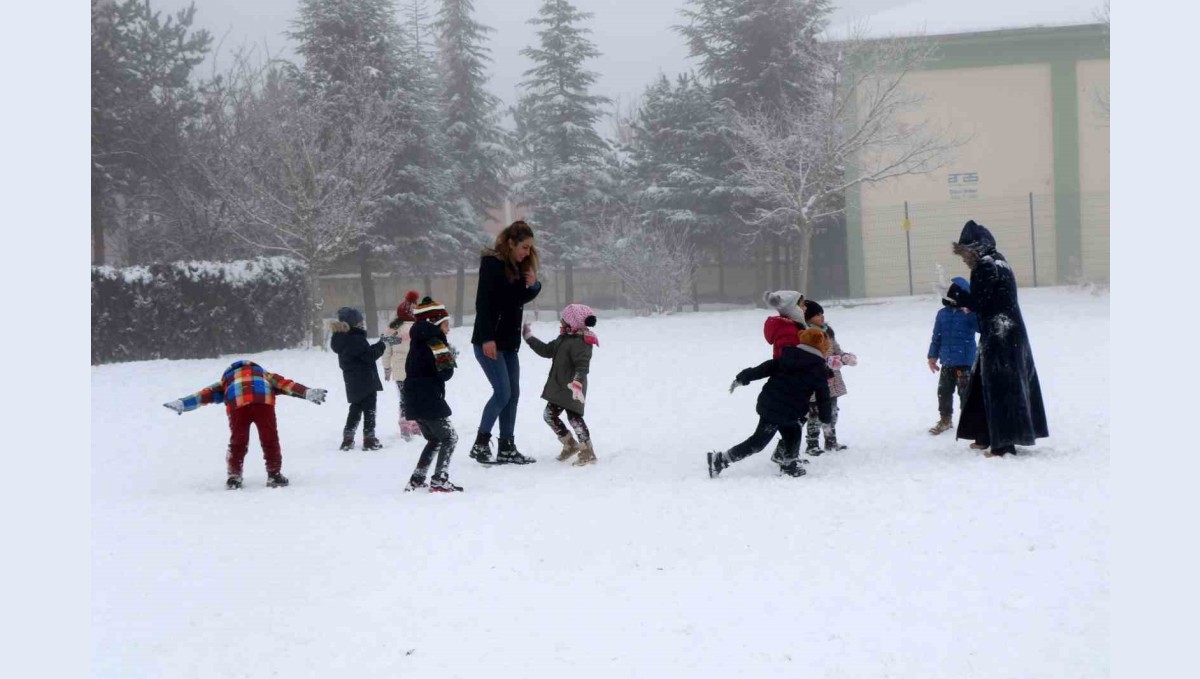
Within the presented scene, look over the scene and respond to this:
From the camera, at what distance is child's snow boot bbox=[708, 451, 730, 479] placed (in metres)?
8.02

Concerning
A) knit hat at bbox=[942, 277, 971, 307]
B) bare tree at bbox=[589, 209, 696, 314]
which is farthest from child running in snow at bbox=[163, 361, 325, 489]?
bare tree at bbox=[589, 209, 696, 314]

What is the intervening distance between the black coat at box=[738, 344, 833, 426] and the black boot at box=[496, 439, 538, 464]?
2268 mm

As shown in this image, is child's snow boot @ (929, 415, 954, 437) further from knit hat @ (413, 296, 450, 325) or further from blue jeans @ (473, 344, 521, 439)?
knit hat @ (413, 296, 450, 325)

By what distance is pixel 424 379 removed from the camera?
25.5ft

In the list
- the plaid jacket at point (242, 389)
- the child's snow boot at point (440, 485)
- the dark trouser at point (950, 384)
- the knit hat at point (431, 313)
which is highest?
the knit hat at point (431, 313)

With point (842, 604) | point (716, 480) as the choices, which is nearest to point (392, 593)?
point (842, 604)

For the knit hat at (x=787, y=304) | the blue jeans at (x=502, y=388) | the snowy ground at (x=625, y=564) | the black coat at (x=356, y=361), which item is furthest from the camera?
the black coat at (x=356, y=361)

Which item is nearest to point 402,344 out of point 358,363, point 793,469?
point 358,363

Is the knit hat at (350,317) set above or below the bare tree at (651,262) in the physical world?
below

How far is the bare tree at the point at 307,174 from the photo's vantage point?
2369 centimetres

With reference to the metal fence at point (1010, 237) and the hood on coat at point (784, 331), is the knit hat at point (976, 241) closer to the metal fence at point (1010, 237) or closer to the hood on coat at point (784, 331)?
the hood on coat at point (784, 331)

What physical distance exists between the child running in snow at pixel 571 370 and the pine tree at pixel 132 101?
25.2 meters

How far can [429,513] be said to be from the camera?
23.0 ft

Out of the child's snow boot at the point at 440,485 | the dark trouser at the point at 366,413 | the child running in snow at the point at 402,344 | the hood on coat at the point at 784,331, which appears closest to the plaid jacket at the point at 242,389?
the child's snow boot at the point at 440,485
